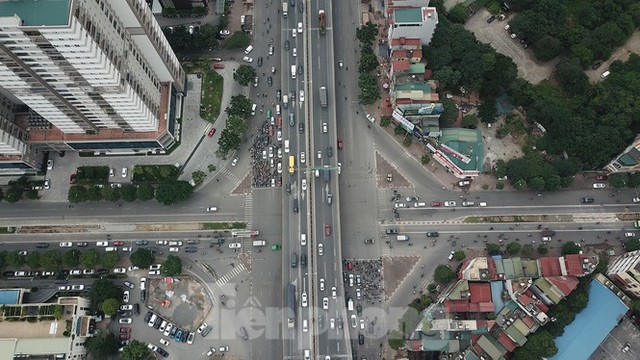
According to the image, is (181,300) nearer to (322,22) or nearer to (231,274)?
(231,274)

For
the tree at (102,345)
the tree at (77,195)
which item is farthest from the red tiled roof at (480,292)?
the tree at (77,195)

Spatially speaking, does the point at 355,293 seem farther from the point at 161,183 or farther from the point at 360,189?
the point at 161,183

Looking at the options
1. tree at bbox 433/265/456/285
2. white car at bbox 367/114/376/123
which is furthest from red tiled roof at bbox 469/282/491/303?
white car at bbox 367/114/376/123

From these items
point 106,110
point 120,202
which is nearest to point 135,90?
point 106,110

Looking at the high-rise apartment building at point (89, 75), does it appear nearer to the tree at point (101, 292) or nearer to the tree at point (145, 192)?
the tree at point (145, 192)

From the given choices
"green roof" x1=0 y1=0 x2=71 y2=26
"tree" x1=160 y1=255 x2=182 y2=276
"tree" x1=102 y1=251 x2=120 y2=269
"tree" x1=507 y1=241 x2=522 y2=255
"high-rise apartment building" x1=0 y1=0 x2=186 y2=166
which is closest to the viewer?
"green roof" x1=0 y1=0 x2=71 y2=26

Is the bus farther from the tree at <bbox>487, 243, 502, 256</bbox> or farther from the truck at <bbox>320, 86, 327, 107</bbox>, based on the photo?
the tree at <bbox>487, 243, 502, 256</bbox>

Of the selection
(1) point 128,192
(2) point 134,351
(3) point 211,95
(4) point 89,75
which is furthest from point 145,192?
(2) point 134,351
